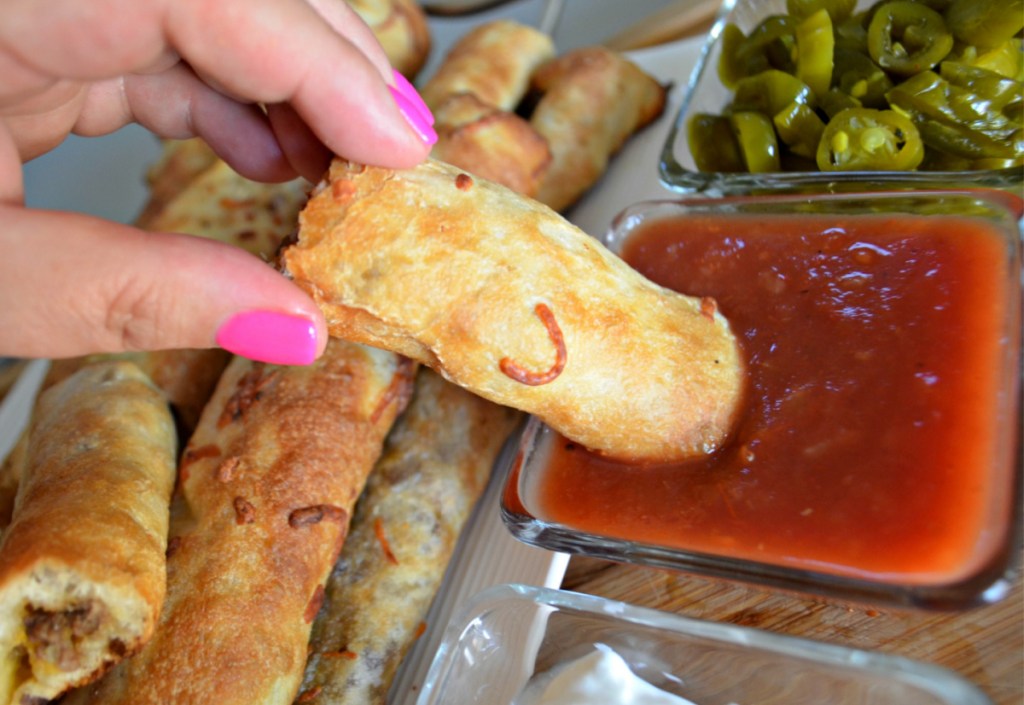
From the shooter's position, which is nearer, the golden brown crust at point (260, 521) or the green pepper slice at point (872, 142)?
the golden brown crust at point (260, 521)

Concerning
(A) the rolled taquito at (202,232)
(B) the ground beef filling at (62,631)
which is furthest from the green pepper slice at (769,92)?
(B) the ground beef filling at (62,631)

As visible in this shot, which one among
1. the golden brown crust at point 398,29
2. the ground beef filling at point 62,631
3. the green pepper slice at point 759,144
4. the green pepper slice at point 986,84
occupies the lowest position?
the ground beef filling at point 62,631

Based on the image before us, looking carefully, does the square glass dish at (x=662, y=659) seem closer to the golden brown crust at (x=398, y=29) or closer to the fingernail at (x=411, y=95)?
the fingernail at (x=411, y=95)

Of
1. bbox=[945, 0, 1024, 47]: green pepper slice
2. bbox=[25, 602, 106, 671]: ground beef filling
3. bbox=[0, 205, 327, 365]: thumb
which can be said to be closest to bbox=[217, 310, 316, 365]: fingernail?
bbox=[0, 205, 327, 365]: thumb

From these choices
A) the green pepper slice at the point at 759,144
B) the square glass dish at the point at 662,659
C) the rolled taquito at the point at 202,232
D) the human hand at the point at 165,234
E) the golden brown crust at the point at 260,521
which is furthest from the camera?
the rolled taquito at the point at 202,232

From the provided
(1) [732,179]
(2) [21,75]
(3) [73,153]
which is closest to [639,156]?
(1) [732,179]

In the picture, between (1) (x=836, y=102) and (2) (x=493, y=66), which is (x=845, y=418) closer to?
(1) (x=836, y=102)

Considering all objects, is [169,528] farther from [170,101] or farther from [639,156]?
[639,156]
